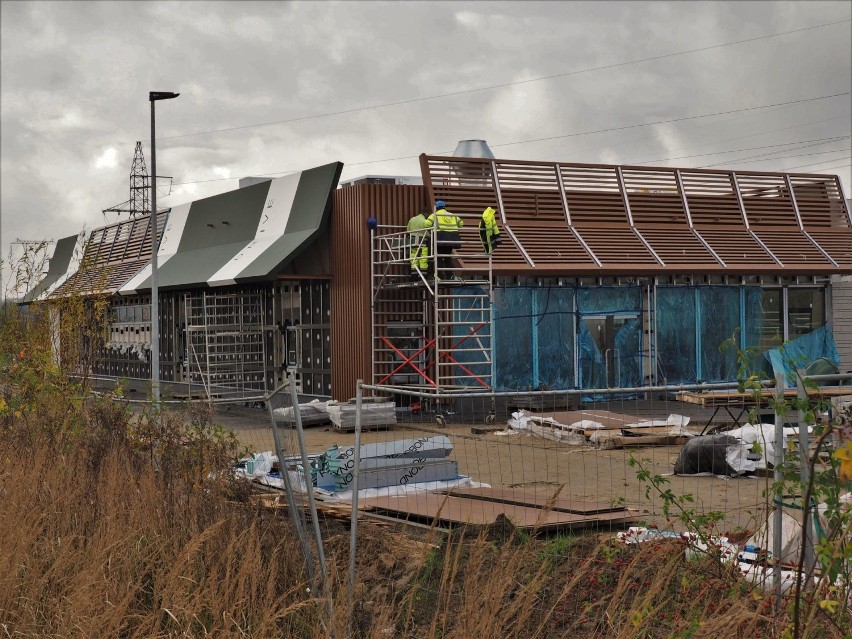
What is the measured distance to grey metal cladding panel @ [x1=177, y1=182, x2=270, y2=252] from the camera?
28297mm

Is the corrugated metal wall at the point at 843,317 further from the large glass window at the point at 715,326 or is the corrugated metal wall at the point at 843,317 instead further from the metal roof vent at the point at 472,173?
the metal roof vent at the point at 472,173

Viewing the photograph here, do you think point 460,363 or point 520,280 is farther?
point 520,280

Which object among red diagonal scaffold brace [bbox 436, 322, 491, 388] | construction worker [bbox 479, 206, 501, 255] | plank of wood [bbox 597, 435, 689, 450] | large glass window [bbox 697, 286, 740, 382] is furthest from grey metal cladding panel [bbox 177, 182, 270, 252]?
plank of wood [bbox 597, 435, 689, 450]

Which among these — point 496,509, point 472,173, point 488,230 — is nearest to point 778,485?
point 496,509

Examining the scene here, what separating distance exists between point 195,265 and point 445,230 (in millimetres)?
10448

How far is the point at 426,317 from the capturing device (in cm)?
2425

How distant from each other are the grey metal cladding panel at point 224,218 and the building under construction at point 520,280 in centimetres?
8

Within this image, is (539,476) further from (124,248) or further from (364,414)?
(124,248)

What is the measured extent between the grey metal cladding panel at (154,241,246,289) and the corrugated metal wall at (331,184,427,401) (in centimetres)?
430

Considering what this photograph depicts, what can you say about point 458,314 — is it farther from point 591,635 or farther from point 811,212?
point 591,635

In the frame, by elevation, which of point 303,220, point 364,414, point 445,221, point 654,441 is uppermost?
point 303,220

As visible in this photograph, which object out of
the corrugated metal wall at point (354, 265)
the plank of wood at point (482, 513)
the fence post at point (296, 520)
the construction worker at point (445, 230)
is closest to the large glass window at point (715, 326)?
the construction worker at point (445, 230)

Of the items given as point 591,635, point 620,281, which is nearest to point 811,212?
point 620,281

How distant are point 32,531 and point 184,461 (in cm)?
213
